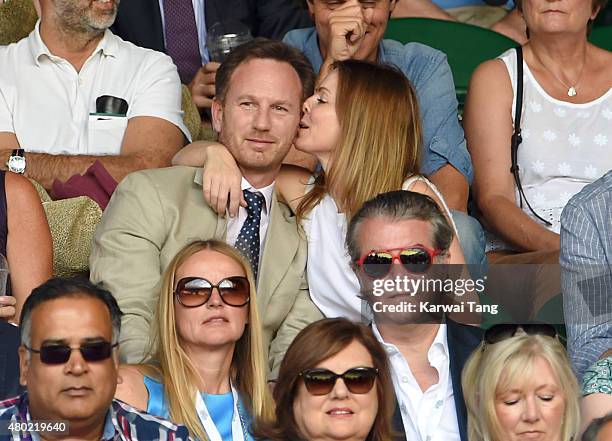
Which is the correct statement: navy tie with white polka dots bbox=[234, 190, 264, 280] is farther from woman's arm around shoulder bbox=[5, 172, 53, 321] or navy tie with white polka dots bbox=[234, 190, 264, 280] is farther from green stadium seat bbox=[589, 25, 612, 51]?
green stadium seat bbox=[589, 25, 612, 51]

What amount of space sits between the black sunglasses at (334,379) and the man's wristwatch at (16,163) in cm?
174

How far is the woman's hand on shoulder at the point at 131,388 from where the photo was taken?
3.49 metres

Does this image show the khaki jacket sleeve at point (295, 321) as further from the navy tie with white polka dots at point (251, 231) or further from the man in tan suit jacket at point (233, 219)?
the navy tie with white polka dots at point (251, 231)

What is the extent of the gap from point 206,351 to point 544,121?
177 cm

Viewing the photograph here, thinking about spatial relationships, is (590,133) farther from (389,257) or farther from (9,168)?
(9,168)

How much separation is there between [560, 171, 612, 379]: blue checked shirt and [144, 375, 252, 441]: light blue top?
0.89 m

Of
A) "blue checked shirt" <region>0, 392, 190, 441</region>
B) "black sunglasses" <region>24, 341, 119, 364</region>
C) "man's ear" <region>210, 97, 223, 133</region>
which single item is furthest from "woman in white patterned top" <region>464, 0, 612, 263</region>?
"black sunglasses" <region>24, 341, 119, 364</region>

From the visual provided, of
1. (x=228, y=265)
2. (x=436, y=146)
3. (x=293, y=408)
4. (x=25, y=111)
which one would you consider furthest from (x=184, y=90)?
(x=293, y=408)

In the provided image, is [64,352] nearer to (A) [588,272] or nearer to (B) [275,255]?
(B) [275,255]

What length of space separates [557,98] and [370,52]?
26.2 inches

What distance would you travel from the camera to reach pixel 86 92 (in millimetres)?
5133

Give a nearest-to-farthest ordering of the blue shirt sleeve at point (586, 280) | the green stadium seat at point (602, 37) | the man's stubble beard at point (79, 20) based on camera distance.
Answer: the blue shirt sleeve at point (586, 280)
the man's stubble beard at point (79, 20)
the green stadium seat at point (602, 37)

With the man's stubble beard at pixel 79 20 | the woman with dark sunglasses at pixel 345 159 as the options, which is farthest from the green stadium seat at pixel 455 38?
the woman with dark sunglasses at pixel 345 159

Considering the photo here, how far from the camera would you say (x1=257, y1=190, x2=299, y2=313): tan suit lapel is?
4.18 metres
